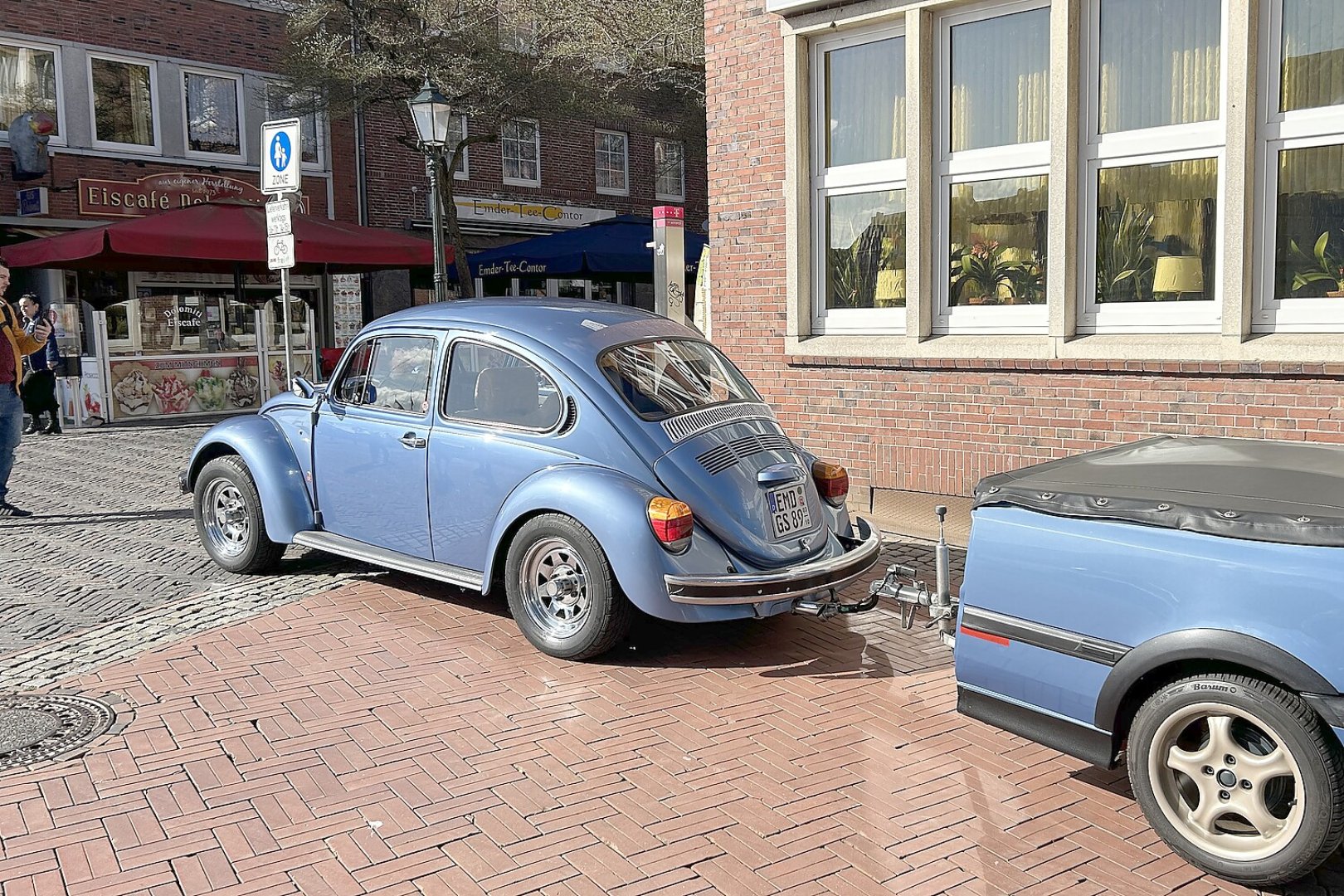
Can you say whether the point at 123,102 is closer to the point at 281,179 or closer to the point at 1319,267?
the point at 281,179

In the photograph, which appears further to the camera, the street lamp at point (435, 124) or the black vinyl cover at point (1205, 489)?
the street lamp at point (435, 124)

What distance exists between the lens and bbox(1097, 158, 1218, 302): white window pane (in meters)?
7.21

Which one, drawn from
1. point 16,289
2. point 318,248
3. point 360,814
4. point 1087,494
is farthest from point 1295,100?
point 16,289

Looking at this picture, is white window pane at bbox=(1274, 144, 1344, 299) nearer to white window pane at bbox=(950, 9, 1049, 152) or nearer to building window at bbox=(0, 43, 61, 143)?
white window pane at bbox=(950, 9, 1049, 152)

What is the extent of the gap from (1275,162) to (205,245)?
13539 millimetres

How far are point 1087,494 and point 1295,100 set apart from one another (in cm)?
445

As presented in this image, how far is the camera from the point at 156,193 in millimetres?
20781

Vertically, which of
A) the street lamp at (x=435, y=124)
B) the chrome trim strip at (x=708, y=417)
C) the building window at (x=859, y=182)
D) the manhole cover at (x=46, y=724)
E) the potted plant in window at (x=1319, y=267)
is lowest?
the manhole cover at (x=46, y=724)

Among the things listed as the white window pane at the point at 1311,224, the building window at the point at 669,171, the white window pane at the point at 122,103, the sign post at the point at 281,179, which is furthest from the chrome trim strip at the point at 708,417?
the building window at the point at 669,171

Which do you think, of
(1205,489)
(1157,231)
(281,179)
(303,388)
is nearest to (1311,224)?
(1157,231)

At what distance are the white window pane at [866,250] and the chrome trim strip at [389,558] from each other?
4129 millimetres

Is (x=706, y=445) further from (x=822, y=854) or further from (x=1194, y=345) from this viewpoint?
(x=1194, y=345)

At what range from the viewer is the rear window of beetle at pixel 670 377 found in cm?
575

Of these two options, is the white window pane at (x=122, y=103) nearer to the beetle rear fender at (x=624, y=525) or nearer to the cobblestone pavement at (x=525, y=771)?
the cobblestone pavement at (x=525, y=771)
